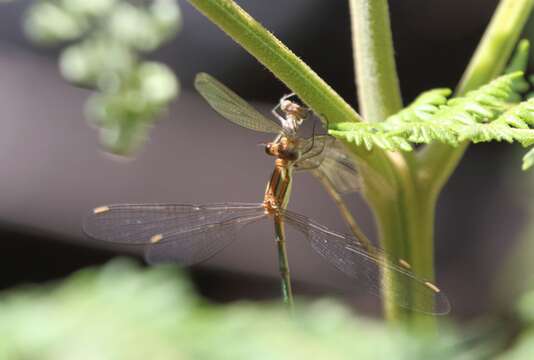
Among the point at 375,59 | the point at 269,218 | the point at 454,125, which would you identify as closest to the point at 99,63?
the point at 269,218

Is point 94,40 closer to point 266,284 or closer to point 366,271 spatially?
point 366,271

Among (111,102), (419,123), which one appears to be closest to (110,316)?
(111,102)

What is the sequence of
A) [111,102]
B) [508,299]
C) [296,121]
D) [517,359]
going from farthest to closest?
[508,299] < [111,102] < [517,359] < [296,121]

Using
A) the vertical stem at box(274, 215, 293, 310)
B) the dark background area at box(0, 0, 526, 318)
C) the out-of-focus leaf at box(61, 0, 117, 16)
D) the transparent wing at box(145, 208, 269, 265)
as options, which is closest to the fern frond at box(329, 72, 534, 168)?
the vertical stem at box(274, 215, 293, 310)

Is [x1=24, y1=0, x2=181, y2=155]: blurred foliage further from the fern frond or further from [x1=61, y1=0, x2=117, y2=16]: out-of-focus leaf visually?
the fern frond

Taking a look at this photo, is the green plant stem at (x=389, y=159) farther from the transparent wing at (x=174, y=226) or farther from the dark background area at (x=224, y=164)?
the dark background area at (x=224, y=164)

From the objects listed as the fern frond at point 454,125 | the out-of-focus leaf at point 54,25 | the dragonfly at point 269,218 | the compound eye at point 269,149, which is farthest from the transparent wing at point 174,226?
the fern frond at point 454,125
